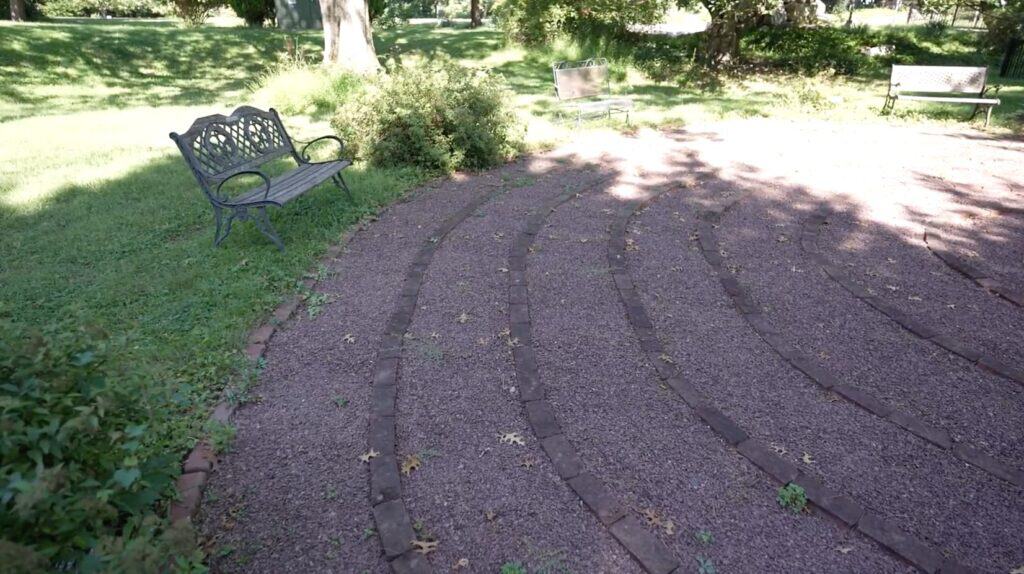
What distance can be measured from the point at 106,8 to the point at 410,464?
5056 centimetres

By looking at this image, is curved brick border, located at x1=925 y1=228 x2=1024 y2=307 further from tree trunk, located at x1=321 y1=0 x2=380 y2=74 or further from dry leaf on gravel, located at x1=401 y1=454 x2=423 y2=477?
tree trunk, located at x1=321 y1=0 x2=380 y2=74

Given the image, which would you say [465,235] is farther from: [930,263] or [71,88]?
[71,88]

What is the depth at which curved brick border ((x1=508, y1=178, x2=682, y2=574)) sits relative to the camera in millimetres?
2387

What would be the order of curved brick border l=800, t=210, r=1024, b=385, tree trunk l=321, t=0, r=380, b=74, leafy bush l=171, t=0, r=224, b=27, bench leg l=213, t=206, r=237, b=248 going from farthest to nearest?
leafy bush l=171, t=0, r=224, b=27, tree trunk l=321, t=0, r=380, b=74, bench leg l=213, t=206, r=237, b=248, curved brick border l=800, t=210, r=1024, b=385

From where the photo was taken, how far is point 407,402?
132 inches

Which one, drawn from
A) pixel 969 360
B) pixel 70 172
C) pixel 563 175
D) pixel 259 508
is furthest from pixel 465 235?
pixel 70 172

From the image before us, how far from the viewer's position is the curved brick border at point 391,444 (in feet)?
7.83

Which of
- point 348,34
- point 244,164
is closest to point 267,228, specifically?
point 244,164

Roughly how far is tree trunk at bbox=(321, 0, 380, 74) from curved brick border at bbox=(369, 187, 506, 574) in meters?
9.34

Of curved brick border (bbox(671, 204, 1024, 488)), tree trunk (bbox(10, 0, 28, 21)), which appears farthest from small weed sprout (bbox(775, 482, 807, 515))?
tree trunk (bbox(10, 0, 28, 21))

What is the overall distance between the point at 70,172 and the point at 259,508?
6939 mm

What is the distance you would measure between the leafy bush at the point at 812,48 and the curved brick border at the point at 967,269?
12.9 m

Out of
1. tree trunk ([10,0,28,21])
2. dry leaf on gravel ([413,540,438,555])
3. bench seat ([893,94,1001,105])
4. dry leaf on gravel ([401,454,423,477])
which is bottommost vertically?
dry leaf on gravel ([413,540,438,555])

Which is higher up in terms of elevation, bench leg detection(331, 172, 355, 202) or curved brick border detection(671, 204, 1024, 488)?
bench leg detection(331, 172, 355, 202)
